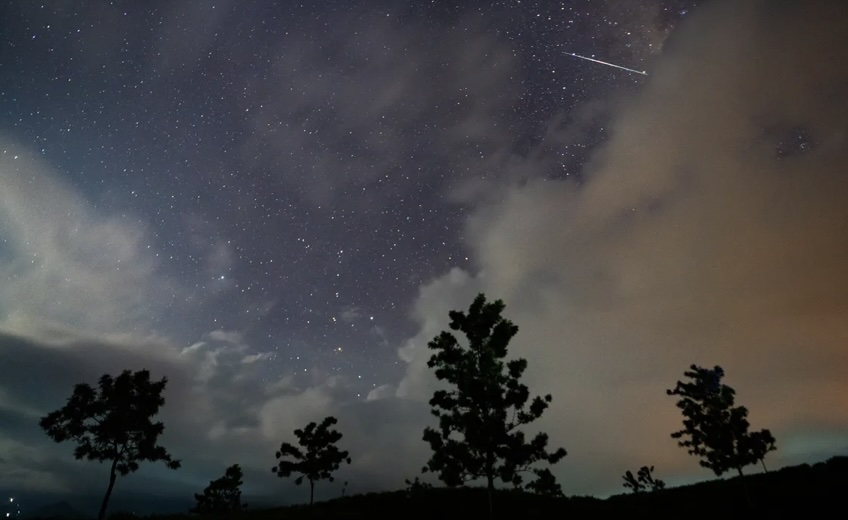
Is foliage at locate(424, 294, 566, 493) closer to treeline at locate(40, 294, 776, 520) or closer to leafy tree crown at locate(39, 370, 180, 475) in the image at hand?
treeline at locate(40, 294, 776, 520)

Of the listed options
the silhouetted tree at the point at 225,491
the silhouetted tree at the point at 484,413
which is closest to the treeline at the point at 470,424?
the silhouetted tree at the point at 484,413

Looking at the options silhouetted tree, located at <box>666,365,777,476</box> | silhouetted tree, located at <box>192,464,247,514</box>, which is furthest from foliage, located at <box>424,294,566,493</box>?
silhouetted tree, located at <box>192,464,247,514</box>

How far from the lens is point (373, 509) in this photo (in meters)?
27.4

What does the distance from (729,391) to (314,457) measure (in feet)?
133

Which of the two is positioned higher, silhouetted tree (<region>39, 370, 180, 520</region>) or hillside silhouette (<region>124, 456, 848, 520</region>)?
silhouetted tree (<region>39, 370, 180, 520</region>)

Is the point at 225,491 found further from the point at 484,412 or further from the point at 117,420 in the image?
the point at 484,412

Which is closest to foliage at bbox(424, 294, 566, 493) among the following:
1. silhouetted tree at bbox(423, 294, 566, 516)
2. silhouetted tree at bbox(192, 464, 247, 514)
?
silhouetted tree at bbox(423, 294, 566, 516)

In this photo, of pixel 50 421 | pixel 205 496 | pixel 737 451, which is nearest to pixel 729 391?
pixel 737 451

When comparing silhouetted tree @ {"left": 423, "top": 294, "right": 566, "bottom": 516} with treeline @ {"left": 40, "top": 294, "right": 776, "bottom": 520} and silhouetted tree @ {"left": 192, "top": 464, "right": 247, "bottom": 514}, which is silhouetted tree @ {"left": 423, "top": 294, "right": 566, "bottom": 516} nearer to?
treeline @ {"left": 40, "top": 294, "right": 776, "bottom": 520}

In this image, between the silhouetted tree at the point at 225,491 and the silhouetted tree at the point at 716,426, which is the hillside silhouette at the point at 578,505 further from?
the silhouetted tree at the point at 225,491

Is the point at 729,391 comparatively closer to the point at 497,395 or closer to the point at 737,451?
the point at 737,451

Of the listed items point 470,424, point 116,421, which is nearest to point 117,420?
point 116,421

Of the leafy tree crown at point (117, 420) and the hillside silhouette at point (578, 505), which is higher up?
the leafy tree crown at point (117, 420)

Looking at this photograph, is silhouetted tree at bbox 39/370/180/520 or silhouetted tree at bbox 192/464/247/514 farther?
silhouetted tree at bbox 192/464/247/514
